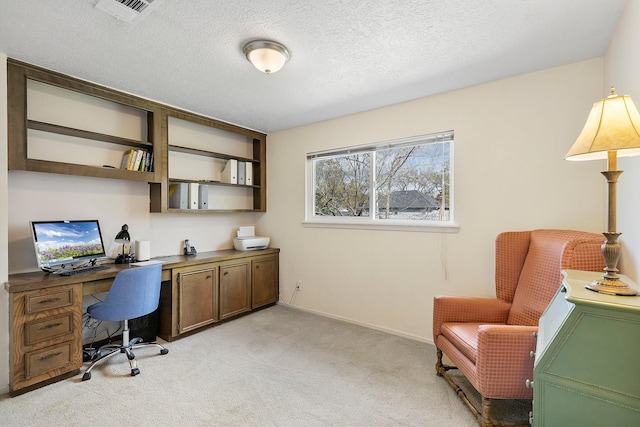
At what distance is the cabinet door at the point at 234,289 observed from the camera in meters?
3.44

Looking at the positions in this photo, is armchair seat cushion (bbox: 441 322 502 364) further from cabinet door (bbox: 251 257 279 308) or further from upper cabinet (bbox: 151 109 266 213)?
upper cabinet (bbox: 151 109 266 213)

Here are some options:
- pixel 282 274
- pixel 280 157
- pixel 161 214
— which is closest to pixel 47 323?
pixel 161 214

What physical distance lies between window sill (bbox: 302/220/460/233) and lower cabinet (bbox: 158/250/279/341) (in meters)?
0.86

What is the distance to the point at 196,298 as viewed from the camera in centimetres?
316

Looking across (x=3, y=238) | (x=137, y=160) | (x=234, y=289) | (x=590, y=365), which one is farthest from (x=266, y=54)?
(x=234, y=289)

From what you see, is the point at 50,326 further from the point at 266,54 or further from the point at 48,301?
the point at 266,54

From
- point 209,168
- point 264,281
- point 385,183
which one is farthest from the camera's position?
point 264,281

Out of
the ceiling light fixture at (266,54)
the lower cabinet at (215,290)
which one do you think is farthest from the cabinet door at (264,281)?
the ceiling light fixture at (266,54)

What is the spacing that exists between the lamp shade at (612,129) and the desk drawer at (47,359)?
11.4 feet

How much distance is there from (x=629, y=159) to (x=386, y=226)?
188cm

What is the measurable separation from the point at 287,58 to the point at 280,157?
207cm

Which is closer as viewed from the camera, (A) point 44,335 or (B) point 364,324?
(A) point 44,335

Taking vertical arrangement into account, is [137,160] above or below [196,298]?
above

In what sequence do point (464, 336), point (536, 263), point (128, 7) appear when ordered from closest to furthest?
point (128, 7), point (464, 336), point (536, 263)
